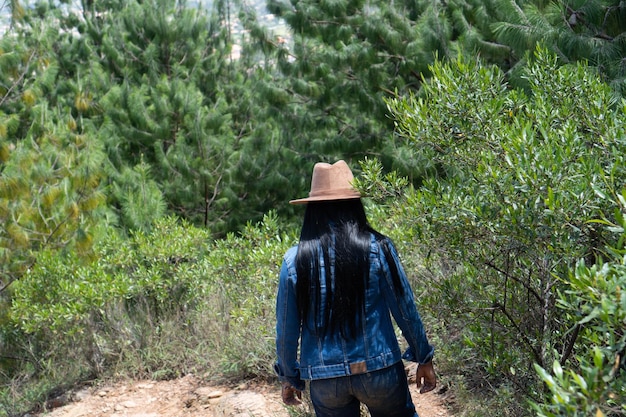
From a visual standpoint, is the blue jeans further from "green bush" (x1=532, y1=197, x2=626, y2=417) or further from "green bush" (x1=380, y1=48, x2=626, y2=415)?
"green bush" (x1=532, y1=197, x2=626, y2=417)

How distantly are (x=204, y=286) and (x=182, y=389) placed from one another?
100 centimetres

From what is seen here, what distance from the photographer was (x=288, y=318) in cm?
284

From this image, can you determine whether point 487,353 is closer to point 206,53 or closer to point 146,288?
point 146,288

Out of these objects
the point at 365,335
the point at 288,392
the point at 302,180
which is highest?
the point at 365,335

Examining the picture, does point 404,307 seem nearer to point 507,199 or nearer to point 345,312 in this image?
point 345,312

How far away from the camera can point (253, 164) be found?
12.5 m

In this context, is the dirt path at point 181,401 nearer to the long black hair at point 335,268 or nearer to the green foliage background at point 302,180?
the green foliage background at point 302,180

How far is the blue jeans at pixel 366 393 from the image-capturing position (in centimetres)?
272

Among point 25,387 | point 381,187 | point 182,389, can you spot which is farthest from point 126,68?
point 381,187

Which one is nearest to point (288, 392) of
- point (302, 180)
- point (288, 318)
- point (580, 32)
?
point (288, 318)

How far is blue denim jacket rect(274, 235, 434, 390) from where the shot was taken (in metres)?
2.71

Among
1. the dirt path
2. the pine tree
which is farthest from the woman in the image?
the pine tree

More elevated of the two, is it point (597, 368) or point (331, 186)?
point (597, 368)

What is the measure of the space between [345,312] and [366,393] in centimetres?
31
